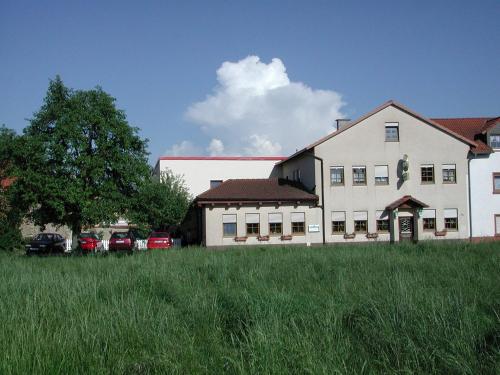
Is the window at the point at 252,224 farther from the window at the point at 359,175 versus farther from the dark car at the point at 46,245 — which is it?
the dark car at the point at 46,245

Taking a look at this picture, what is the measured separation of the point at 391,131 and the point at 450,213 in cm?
752

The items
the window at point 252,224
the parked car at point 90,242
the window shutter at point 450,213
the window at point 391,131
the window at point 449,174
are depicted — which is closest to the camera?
the parked car at point 90,242

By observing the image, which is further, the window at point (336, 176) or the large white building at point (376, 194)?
the window at point (336, 176)

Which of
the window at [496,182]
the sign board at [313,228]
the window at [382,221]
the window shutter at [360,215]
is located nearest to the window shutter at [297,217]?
the sign board at [313,228]

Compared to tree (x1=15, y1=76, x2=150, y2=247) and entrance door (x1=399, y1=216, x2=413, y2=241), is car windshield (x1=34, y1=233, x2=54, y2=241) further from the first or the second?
entrance door (x1=399, y1=216, x2=413, y2=241)

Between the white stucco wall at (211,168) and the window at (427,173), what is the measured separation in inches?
725

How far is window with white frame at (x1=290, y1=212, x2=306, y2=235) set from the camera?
129 feet

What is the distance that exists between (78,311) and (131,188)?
66.5 ft

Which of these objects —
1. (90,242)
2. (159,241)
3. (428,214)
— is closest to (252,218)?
(159,241)

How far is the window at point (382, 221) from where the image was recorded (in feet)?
131

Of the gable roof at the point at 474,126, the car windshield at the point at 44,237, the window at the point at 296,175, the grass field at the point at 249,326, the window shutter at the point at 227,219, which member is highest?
the gable roof at the point at 474,126

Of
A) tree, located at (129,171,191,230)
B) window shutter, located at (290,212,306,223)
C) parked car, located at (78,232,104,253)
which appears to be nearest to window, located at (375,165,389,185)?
window shutter, located at (290,212,306,223)

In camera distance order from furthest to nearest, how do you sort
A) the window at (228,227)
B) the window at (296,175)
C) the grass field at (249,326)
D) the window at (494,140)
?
the window at (296,175)
the window at (494,140)
the window at (228,227)
the grass field at (249,326)

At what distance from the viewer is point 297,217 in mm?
39250
